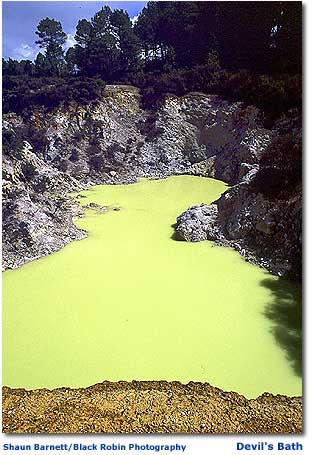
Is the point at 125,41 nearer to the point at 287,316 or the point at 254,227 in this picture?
the point at 254,227

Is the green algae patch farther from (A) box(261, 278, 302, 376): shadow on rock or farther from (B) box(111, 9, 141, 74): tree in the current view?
(B) box(111, 9, 141, 74): tree

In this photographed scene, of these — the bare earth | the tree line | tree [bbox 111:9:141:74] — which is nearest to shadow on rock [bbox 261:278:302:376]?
the bare earth

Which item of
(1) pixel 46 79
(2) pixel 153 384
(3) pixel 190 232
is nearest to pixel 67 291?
(2) pixel 153 384

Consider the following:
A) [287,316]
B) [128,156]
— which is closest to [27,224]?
[287,316]

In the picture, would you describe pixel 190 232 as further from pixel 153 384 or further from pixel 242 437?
pixel 242 437

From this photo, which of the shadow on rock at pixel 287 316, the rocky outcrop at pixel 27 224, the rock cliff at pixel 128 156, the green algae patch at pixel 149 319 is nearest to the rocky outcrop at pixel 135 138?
the rock cliff at pixel 128 156

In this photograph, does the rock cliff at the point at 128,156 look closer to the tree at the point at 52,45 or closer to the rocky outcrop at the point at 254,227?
the rocky outcrop at the point at 254,227
